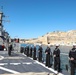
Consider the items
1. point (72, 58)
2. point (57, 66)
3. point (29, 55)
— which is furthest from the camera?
point (29, 55)

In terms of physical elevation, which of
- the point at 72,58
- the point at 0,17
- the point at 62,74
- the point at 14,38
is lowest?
the point at 62,74

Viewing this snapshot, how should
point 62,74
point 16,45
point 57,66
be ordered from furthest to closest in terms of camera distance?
point 16,45, point 57,66, point 62,74

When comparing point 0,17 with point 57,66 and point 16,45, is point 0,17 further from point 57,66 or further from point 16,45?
point 57,66

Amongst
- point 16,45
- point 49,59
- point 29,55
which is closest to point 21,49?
point 16,45

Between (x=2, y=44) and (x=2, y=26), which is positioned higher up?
(x=2, y=26)

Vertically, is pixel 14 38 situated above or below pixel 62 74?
above

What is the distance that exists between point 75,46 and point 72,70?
4.17ft

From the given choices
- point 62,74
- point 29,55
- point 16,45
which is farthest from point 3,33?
point 62,74

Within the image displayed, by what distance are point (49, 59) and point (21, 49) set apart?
75.9ft

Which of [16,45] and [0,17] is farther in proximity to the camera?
[0,17]

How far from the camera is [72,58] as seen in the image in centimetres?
1299

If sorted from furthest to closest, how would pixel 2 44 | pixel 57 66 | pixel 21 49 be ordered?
pixel 2 44 < pixel 21 49 < pixel 57 66

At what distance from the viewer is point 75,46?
13102 mm

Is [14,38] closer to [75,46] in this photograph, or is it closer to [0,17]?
[0,17]
